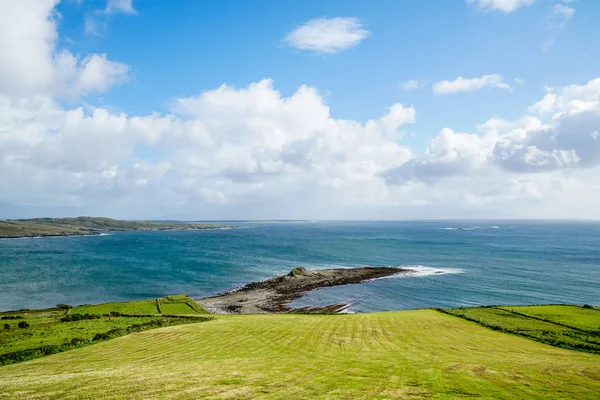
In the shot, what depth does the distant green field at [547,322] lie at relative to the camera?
36000 millimetres

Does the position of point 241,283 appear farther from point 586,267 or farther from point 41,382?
point 586,267

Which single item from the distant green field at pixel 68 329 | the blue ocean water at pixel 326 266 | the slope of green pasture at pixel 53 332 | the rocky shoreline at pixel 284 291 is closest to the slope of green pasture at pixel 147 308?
the distant green field at pixel 68 329

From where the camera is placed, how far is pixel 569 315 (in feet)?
163

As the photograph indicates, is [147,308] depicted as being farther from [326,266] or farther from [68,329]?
[326,266]

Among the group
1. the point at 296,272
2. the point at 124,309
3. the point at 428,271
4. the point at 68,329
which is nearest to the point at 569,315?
the point at 428,271

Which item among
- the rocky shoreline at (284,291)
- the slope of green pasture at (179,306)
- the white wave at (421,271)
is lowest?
the rocky shoreline at (284,291)

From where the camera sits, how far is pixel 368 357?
24.9 meters

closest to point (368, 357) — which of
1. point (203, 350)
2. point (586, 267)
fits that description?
point (203, 350)

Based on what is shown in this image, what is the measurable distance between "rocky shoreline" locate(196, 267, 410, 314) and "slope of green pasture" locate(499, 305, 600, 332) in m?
33.4

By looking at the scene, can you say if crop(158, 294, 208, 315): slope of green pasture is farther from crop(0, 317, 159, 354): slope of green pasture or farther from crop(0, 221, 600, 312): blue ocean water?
crop(0, 221, 600, 312): blue ocean water

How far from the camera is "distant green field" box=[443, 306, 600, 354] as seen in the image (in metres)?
36.0

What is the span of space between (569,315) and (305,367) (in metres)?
48.6

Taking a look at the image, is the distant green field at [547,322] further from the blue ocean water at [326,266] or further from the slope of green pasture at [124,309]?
the slope of green pasture at [124,309]

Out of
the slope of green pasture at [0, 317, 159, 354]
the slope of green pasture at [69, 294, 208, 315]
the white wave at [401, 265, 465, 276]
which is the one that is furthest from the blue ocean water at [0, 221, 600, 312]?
the slope of green pasture at [0, 317, 159, 354]
